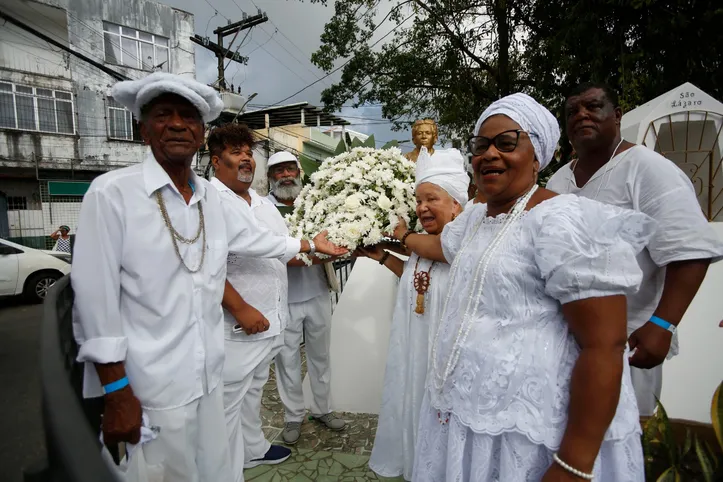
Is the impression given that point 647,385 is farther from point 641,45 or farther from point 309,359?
point 641,45

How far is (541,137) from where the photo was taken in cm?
155

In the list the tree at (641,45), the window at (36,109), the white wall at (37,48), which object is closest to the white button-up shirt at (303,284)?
the tree at (641,45)

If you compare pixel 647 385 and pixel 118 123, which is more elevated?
pixel 118 123

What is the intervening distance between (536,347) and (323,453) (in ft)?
9.03

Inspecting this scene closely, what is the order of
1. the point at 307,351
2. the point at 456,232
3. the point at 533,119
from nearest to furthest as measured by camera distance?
the point at 533,119 < the point at 456,232 < the point at 307,351

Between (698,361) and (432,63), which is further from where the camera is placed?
(432,63)

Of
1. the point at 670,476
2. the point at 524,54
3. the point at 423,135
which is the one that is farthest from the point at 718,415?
the point at 524,54

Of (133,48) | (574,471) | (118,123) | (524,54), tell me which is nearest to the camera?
(574,471)

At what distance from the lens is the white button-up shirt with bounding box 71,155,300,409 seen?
167 centimetres

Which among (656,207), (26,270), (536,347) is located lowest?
(26,270)

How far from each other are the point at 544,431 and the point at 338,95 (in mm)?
11071

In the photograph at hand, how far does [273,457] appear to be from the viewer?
3.44 meters

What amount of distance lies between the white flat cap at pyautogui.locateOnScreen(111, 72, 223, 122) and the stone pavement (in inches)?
110

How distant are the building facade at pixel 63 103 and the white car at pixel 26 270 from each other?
9905 millimetres
